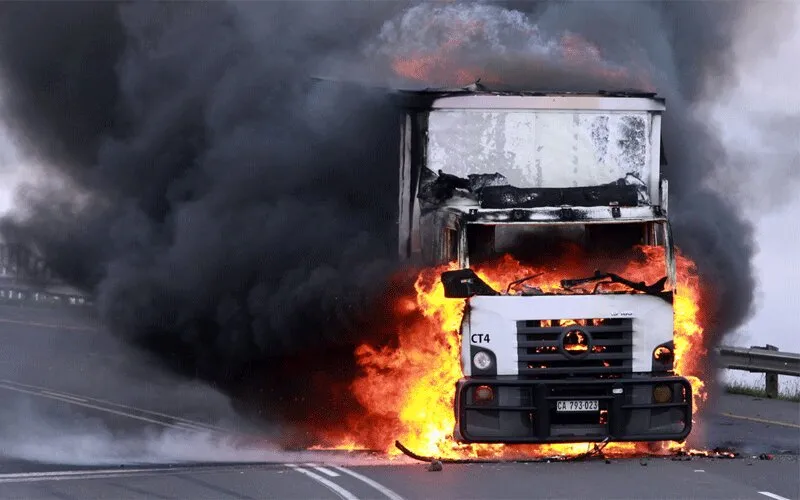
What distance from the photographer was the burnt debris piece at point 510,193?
48.2 feet

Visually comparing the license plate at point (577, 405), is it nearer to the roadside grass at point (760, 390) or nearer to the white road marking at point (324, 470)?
the white road marking at point (324, 470)

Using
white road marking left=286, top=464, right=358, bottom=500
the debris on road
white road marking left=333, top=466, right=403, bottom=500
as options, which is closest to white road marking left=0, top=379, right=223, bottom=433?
white road marking left=286, top=464, right=358, bottom=500

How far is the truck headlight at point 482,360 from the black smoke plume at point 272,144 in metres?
1.98

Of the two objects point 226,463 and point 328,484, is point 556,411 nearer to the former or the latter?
point 328,484

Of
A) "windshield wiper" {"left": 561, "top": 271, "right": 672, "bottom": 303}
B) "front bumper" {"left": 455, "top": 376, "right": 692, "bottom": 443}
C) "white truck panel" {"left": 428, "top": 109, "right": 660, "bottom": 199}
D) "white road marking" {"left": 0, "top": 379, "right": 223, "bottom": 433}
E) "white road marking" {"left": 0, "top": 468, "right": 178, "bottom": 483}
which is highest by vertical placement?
Result: "white truck panel" {"left": 428, "top": 109, "right": 660, "bottom": 199}

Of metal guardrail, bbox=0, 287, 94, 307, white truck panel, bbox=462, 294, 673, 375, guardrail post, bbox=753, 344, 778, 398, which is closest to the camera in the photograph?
white truck panel, bbox=462, 294, 673, 375

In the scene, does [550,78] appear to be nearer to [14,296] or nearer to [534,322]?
[534,322]

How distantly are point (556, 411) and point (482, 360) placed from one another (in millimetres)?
804

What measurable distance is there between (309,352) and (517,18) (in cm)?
456

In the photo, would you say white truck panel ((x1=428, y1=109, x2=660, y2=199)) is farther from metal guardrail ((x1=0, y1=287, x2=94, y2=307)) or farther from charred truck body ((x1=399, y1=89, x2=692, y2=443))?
metal guardrail ((x1=0, y1=287, x2=94, y2=307))

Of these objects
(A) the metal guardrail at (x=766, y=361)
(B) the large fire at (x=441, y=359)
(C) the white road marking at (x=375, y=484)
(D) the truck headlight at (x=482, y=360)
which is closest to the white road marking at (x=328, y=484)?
(C) the white road marking at (x=375, y=484)

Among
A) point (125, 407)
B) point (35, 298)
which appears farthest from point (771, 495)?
point (35, 298)

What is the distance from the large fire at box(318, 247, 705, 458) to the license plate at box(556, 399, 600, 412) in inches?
27.9

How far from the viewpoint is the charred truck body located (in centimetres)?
1399
